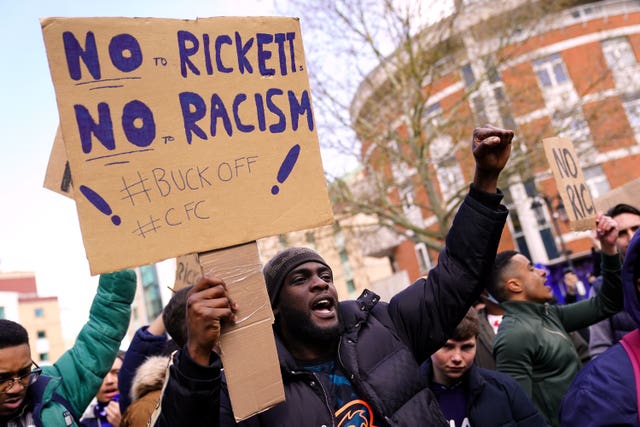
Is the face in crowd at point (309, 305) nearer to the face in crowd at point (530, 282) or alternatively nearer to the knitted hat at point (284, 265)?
the knitted hat at point (284, 265)

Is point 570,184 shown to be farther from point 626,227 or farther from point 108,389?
A: point 108,389

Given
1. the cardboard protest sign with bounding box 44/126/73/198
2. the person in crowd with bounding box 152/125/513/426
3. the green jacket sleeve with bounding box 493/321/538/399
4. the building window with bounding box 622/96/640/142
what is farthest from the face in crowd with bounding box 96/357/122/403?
the building window with bounding box 622/96/640/142

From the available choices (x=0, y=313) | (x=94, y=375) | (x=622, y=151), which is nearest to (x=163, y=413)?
(x=94, y=375)

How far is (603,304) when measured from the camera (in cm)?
356

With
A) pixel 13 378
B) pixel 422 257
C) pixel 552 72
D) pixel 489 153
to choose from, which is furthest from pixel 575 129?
pixel 422 257

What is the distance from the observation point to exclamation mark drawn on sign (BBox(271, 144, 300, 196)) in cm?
196

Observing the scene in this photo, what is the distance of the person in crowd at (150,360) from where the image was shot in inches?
104

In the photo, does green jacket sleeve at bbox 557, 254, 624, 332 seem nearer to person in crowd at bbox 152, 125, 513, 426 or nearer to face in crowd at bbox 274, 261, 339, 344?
person in crowd at bbox 152, 125, 513, 426

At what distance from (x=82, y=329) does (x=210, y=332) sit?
4.20 feet

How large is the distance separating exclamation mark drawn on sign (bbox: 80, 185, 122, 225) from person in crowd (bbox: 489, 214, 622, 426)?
7.68 ft

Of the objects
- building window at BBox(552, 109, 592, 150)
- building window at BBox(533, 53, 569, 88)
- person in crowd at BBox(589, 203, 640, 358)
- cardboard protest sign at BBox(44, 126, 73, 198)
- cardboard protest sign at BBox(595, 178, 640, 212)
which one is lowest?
person in crowd at BBox(589, 203, 640, 358)

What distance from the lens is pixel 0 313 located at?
51.6m

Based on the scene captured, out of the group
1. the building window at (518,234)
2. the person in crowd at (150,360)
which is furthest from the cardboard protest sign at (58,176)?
the building window at (518,234)

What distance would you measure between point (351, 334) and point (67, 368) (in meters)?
1.41
